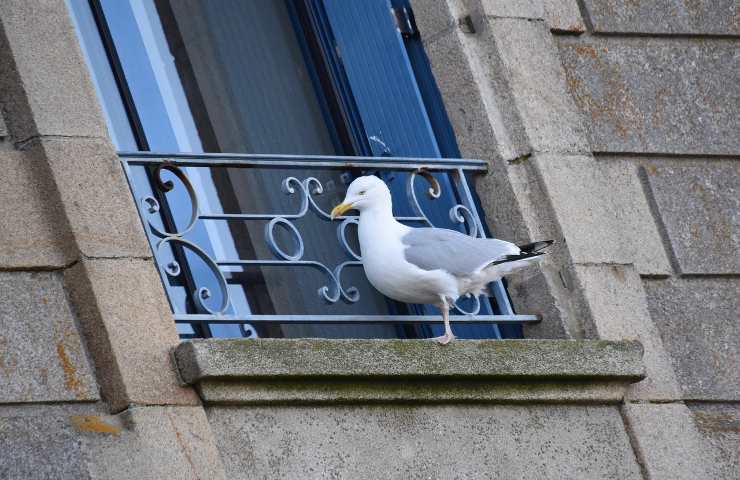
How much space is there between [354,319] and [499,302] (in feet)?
2.78

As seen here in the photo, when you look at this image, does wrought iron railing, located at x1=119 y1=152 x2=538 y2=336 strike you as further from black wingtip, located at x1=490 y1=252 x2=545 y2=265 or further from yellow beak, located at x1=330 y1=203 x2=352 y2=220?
black wingtip, located at x1=490 y1=252 x2=545 y2=265

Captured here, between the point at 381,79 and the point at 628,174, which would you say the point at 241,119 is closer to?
the point at 381,79

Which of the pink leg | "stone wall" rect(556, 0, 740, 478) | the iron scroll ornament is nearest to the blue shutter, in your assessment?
the iron scroll ornament

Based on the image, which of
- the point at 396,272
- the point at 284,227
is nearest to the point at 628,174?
the point at 396,272

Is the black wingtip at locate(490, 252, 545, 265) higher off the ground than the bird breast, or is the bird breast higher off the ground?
the bird breast

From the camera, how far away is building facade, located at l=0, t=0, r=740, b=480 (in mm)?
5277

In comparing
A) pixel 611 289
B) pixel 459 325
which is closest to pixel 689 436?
pixel 611 289

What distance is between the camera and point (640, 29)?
728cm

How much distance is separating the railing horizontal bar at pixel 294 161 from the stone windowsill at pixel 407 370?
35.2 inches

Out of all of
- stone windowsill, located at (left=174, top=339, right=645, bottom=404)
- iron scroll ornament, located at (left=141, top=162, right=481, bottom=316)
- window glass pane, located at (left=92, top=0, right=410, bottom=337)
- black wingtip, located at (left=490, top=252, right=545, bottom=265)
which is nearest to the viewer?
stone windowsill, located at (left=174, top=339, right=645, bottom=404)

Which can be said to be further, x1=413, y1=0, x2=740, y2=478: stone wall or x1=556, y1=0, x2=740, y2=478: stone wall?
x1=556, y1=0, x2=740, y2=478: stone wall

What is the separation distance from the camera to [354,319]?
6.00 m

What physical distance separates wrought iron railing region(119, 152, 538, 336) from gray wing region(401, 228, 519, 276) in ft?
1.08

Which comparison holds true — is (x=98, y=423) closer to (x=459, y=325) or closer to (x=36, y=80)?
(x=36, y=80)
